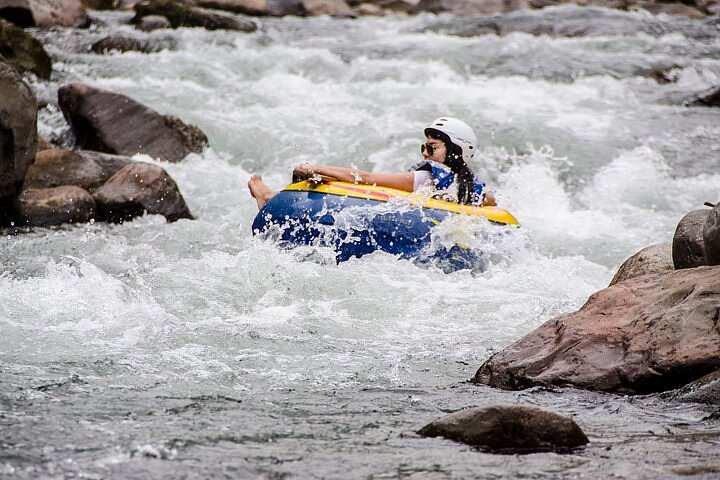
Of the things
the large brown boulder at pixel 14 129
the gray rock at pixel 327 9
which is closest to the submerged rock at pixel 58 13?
the gray rock at pixel 327 9

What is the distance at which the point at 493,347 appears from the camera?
5309 millimetres

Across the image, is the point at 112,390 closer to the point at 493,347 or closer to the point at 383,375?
the point at 383,375

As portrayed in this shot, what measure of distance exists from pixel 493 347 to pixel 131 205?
438 cm

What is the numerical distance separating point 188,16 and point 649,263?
39.4 ft

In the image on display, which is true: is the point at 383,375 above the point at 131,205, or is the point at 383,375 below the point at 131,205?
above

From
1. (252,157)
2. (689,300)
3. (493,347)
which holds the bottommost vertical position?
(252,157)

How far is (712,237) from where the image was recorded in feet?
15.6

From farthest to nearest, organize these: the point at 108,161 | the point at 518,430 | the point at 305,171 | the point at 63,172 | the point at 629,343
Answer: the point at 108,161 < the point at 63,172 < the point at 305,171 < the point at 629,343 < the point at 518,430

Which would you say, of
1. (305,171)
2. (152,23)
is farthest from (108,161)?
(152,23)

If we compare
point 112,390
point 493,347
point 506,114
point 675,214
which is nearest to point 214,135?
point 506,114

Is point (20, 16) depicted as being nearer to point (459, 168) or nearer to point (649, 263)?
point (459, 168)

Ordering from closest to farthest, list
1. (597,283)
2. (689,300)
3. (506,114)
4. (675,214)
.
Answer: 1. (689,300)
2. (597,283)
3. (675,214)
4. (506,114)

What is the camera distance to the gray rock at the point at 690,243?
5129mm

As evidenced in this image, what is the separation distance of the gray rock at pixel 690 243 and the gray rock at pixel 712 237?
0.23 metres
